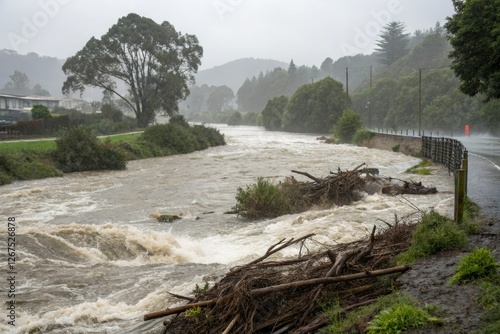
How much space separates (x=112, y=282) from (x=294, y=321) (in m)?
4.98

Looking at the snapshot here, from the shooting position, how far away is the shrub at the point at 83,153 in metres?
34.3

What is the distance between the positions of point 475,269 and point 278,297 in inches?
111

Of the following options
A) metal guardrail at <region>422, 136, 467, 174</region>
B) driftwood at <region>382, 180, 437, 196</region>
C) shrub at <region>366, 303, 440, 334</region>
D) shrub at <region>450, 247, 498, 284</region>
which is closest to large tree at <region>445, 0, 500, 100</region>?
metal guardrail at <region>422, 136, 467, 174</region>

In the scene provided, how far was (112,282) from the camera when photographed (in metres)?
10.2

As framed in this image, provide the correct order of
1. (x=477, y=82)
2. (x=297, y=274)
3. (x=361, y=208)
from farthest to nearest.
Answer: (x=477, y=82)
(x=361, y=208)
(x=297, y=274)

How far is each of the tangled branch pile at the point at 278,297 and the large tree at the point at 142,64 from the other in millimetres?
63237

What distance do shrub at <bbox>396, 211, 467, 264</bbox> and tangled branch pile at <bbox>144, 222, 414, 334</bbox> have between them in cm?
89

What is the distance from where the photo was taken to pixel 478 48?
21.7 meters

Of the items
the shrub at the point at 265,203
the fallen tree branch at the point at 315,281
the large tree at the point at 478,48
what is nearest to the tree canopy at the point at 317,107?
the large tree at the point at 478,48

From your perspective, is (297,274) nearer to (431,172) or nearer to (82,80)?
(431,172)

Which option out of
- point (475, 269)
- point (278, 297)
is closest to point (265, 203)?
point (278, 297)

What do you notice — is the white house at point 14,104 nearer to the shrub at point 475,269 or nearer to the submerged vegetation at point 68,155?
the submerged vegetation at point 68,155

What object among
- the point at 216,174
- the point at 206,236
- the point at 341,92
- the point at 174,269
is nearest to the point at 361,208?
the point at 206,236

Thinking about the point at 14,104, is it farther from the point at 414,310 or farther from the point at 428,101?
the point at 414,310
